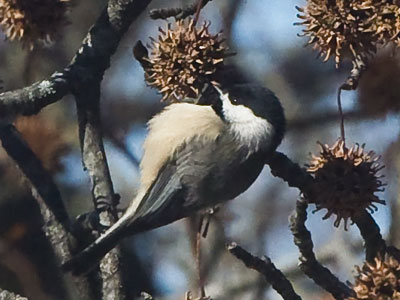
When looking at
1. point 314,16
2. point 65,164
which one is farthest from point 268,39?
point 314,16

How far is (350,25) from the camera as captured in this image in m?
1.79

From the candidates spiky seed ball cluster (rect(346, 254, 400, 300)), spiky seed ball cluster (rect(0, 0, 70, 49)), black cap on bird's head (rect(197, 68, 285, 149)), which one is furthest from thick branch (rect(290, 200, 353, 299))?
spiky seed ball cluster (rect(0, 0, 70, 49))

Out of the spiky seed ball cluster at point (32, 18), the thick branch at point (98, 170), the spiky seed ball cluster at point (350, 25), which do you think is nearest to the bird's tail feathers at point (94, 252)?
the thick branch at point (98, 170)

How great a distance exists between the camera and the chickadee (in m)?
2.06

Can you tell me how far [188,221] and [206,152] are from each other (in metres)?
0.57

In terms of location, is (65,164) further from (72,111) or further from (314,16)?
(72,111)

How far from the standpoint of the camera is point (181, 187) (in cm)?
209

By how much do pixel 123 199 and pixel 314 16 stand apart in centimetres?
174

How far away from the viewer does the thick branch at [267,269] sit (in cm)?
179

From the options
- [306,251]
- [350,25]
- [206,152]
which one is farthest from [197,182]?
[350,25]

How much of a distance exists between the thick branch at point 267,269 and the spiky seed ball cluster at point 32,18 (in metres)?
0.43

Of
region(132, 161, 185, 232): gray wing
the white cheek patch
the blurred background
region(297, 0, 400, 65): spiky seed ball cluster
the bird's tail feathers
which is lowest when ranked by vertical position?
the blurred background

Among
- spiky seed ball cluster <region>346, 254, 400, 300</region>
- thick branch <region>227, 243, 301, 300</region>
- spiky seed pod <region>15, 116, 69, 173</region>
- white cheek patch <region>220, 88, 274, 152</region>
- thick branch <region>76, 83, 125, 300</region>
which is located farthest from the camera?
spiky seed pod <region>15, 116, 69, 173</region>

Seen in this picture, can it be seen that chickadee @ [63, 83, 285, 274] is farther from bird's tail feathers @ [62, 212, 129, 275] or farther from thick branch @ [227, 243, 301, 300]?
thick branch @ [227, 243, 301, 300]
